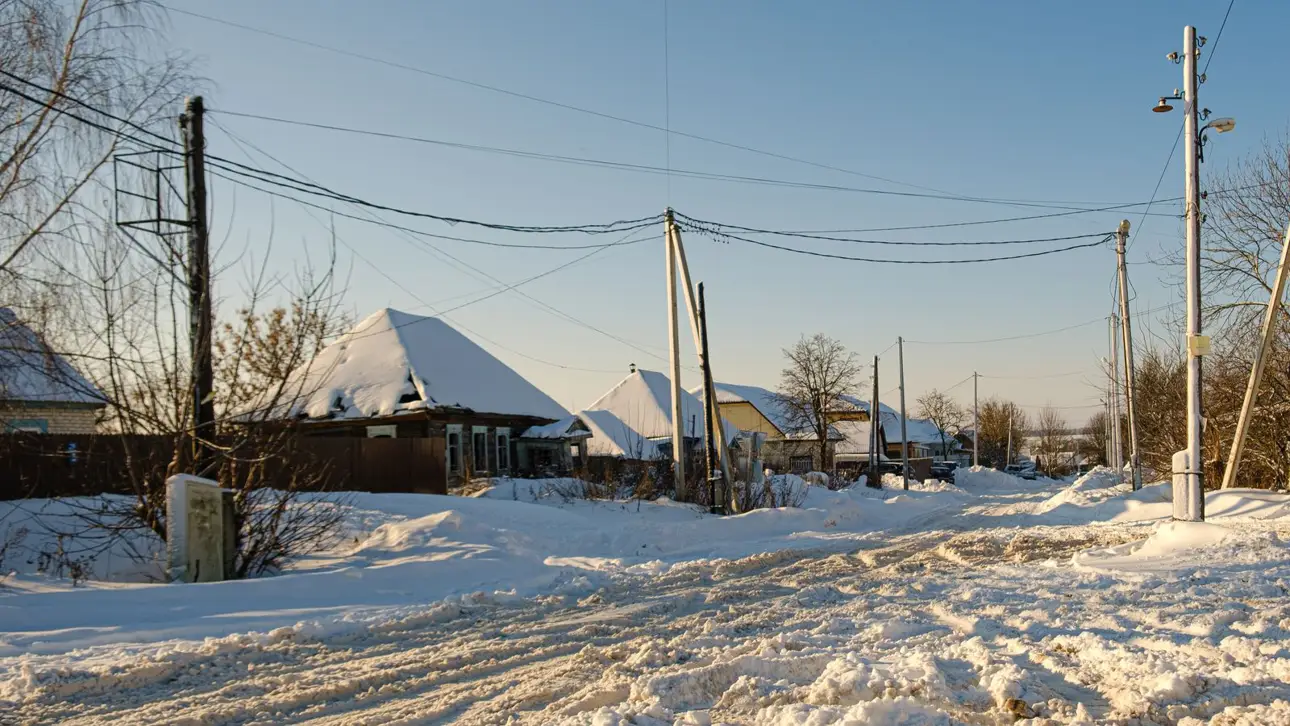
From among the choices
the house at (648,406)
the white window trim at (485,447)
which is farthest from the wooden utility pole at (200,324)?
the house at (648,406)

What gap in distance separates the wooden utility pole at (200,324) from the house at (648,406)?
34.7 metres

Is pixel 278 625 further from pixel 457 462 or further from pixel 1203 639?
pixel 457 462

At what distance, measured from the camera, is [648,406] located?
5088cm

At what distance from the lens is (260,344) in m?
11.8

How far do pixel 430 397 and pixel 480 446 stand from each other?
3.78 meters

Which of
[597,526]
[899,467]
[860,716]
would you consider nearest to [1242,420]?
[597,526]

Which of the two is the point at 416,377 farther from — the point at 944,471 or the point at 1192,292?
the point at 944,471

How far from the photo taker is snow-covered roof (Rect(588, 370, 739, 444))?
4897cm

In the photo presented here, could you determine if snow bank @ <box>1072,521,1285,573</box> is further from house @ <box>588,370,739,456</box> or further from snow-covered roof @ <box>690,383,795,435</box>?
snow-covered roof @ <box>690,383,795,435</box>

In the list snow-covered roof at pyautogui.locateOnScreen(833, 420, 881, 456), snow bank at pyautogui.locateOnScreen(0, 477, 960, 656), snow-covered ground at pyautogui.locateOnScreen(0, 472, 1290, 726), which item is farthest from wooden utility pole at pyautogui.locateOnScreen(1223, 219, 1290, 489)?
snow-covered roof at pyautogui.locateOnScreen(833, 420, 881, 456)

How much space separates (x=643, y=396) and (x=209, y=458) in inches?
1584

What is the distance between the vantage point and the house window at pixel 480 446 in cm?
3453

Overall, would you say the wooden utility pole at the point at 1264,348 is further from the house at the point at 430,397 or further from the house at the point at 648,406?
the house at the point at 648,406

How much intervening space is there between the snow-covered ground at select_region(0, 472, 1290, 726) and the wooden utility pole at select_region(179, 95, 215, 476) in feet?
6.47
